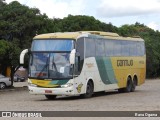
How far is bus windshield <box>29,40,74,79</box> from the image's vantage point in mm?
24625

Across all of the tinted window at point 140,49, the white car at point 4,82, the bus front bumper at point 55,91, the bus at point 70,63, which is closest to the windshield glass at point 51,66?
the bus at point 70,63

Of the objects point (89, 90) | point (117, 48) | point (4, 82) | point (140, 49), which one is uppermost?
point (117, 48)

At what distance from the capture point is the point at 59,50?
24.9 m

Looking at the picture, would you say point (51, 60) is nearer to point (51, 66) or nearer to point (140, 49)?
point (51, 66)

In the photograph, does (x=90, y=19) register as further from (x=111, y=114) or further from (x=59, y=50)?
(x=111, y=114)

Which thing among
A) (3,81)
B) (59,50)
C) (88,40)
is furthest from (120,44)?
(3,81)

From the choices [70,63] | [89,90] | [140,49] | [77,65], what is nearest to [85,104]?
[70,63]

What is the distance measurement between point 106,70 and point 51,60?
5101mm

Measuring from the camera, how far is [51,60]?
81.4ft

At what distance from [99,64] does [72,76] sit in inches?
142

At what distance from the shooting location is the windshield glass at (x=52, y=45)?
24.9m

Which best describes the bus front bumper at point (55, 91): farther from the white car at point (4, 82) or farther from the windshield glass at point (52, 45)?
the white car at point (4, 82)

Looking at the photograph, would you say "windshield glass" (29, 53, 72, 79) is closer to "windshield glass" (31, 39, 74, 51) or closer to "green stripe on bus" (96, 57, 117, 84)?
"windshield glass" (31, 39, 74, 51)

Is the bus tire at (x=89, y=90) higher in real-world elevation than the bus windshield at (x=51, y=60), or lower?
lower
